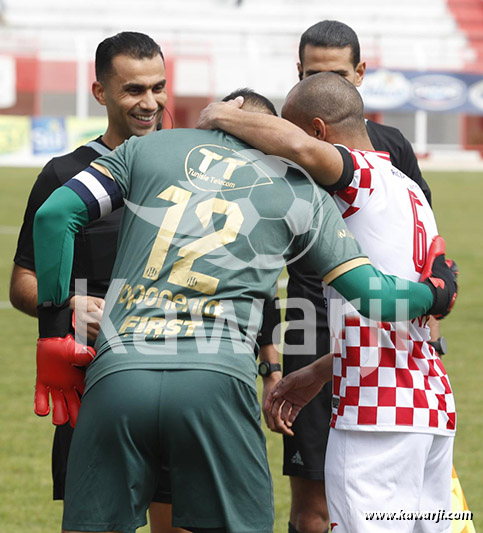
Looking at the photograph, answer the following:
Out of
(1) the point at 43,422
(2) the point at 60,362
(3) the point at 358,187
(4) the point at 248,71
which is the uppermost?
(3) the point at 358,187

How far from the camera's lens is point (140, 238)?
287cm

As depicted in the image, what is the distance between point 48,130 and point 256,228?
30.2 metres

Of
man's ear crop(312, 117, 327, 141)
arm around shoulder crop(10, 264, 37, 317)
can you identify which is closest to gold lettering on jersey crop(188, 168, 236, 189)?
man's ear crop(312, 117, 327, 141)

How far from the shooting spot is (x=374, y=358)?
10.1ft

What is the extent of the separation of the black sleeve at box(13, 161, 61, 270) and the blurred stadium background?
8740 mm

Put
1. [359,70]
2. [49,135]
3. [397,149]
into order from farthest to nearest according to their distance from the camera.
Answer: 1. [49,135]
2. [359,70]
3. [397,149]

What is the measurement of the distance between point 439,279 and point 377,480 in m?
0.67

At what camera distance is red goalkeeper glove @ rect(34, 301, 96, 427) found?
3012mm

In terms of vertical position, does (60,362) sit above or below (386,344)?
below

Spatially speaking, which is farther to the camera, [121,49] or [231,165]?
[121,49]

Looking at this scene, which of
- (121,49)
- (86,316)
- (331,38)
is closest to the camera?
(86,316)

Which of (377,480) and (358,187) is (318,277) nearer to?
(358,187)

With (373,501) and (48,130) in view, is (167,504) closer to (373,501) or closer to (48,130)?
(373,501)

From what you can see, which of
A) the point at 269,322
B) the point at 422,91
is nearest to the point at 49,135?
the point at 422,91
